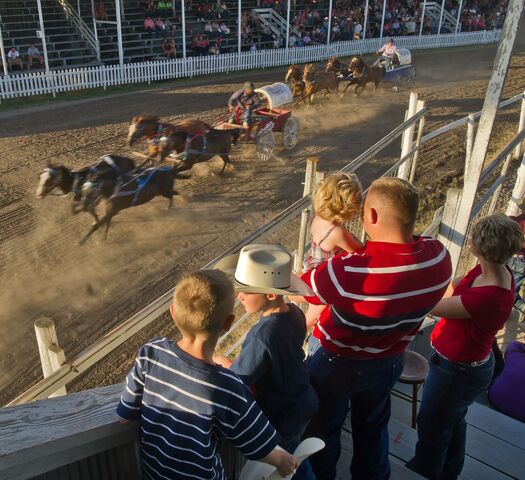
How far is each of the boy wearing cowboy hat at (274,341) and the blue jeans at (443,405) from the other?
0.78 m

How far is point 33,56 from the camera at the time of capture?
1675 cm

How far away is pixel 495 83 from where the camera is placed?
3131 millimetres

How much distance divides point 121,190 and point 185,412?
252 inches

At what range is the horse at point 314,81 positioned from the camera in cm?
1403

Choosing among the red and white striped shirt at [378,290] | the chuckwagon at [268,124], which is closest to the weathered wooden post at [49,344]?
the red and white striped shirt at [378,290]

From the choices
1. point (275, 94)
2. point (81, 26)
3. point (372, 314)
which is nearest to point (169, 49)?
point (81, 26)

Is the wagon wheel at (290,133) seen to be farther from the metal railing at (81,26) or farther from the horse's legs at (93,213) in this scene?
the metal railing at (81,26)

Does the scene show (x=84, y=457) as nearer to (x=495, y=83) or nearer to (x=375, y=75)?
(x=495, y=83)

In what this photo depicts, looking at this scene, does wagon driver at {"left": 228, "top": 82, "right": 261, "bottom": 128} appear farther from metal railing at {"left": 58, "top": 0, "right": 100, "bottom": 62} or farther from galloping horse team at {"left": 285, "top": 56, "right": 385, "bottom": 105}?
metal railing at {"left": 58, "top": 0, "right": 100, "bottom": 62}

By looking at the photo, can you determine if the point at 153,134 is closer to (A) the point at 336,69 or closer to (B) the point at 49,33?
(A) the point at 336,69

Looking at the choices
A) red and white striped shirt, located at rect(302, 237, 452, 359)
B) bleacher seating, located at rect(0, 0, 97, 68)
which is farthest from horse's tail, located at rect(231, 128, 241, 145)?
bleacher seating, located at rect(0, 0, 97, 68)

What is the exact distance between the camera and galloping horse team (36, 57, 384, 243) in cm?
728

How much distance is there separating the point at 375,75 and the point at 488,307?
1472cm

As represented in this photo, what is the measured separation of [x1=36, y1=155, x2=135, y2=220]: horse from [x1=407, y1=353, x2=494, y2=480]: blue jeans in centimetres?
594
